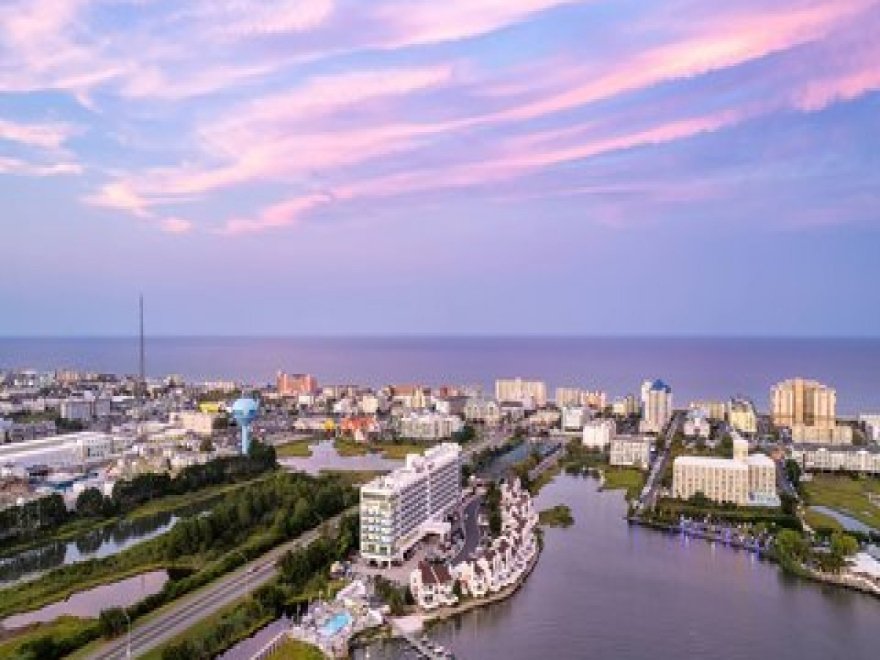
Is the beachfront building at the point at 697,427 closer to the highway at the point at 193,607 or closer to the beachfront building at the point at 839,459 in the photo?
the beachfront building at the point at 839,459

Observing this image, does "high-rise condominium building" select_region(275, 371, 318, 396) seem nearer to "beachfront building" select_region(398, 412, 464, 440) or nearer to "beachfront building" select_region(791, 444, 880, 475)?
"beachfront building" select_region(398, 412, 464, 440)

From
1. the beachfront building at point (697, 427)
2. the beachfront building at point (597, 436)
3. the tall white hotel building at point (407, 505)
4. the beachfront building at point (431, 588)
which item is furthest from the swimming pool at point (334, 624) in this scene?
the beachfront building at point (697, 427)

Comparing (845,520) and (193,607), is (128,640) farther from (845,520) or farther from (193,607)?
(845,520)

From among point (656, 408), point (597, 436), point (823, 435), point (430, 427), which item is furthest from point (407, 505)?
point (656, 408)

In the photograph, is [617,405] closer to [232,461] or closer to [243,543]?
[232,461]

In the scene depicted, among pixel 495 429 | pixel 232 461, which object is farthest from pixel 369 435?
pixel 232 461

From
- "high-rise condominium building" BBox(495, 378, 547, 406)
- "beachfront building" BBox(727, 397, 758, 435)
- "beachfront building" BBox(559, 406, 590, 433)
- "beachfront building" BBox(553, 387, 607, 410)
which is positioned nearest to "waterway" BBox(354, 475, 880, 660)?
"beachfront building" BBox(727, 397, 758, 435)

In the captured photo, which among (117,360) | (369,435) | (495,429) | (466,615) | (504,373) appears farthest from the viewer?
(117,360)
